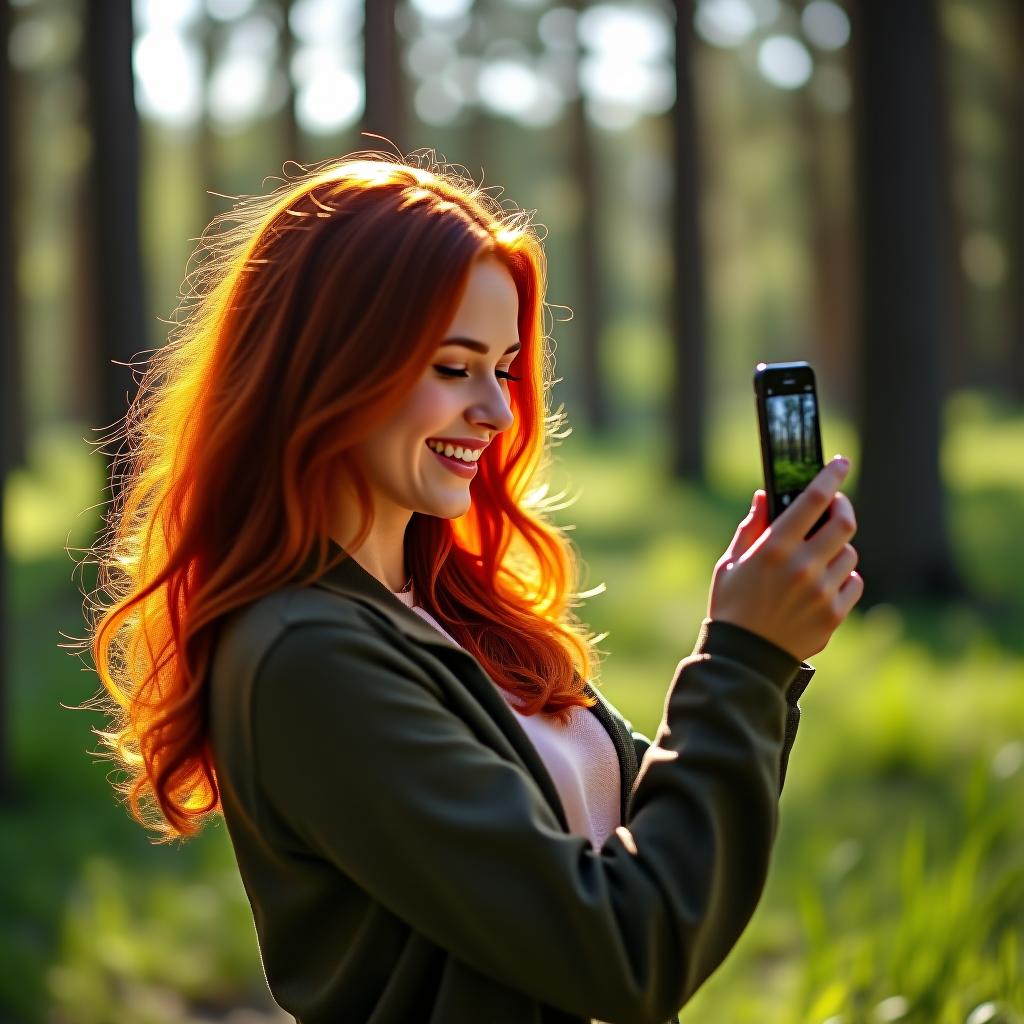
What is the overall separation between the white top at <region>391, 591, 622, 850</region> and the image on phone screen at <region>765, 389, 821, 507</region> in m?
0.43

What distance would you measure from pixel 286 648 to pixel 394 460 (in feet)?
1.03

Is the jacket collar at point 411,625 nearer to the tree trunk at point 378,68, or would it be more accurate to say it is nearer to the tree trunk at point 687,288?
the tree trunk at point 378,68

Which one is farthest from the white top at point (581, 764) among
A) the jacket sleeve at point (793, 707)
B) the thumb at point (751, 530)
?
the thumb at point (751, 530)

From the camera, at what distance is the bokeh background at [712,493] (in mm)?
4461

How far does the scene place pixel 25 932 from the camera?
494cm

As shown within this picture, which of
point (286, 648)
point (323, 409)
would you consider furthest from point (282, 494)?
point (286, 648)

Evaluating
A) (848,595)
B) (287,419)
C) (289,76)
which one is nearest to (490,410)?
(287,419)

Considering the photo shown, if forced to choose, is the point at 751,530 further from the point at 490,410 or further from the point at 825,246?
the point at 825,246

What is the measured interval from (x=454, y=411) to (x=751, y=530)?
1.25ft

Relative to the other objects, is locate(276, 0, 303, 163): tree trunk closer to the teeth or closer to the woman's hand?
the teeth

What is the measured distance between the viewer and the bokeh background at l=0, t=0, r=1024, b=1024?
4.46 meters

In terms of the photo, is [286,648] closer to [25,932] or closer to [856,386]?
[25,932]

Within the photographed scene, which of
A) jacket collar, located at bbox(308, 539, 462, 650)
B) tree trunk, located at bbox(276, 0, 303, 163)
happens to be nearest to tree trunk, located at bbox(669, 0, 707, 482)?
tree trunk, located at bbox(276, 0, 303, 163)

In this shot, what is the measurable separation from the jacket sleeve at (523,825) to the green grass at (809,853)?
0.70 metres
